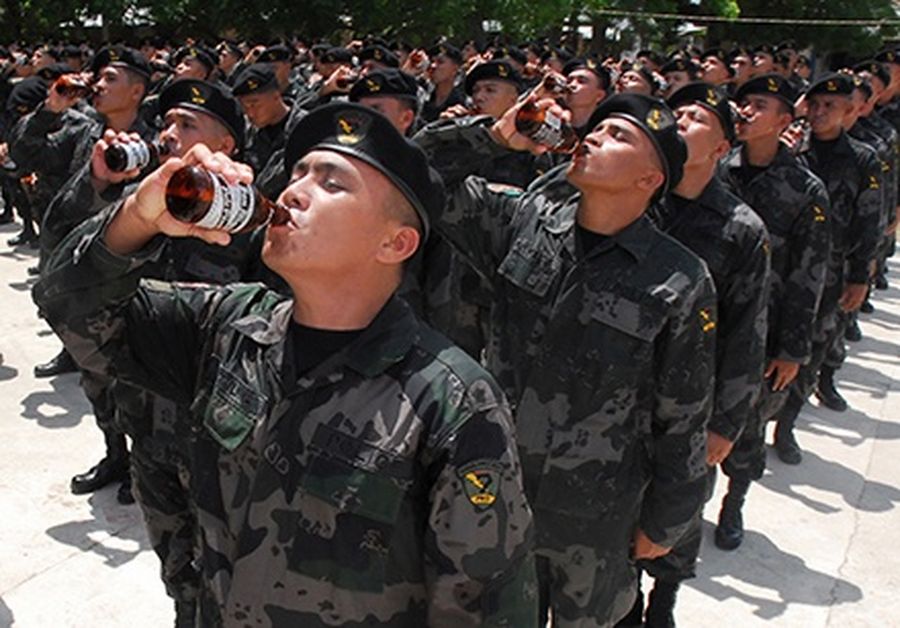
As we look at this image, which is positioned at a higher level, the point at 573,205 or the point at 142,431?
the point at 573,205

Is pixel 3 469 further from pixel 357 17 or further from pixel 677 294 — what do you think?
pixel 357 17

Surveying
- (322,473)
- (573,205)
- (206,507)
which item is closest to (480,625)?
(322,473)

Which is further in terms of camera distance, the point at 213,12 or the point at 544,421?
the point at 213,12

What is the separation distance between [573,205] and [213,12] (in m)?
23.9

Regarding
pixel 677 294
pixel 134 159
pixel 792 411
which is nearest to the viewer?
→ pixel 134 159

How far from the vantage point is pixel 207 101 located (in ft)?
11.7

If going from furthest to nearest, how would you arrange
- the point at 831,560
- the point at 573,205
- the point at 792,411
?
the point at 792,411 → the point at 831,560 → the point at 573,205

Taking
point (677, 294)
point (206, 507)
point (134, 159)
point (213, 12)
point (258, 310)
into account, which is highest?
point (134, 159)

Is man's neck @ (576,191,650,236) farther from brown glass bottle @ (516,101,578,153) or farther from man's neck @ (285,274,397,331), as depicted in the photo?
man's neck @ (285,274,397,331)

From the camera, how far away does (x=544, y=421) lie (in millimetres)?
3027

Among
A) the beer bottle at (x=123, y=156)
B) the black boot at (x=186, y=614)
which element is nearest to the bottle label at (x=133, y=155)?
the beer bottle at (x=123, y=156)

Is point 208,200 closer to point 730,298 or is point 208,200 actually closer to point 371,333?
point 371,333

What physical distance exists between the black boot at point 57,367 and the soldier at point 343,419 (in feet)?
16.1

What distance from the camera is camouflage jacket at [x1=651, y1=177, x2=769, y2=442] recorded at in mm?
3480
